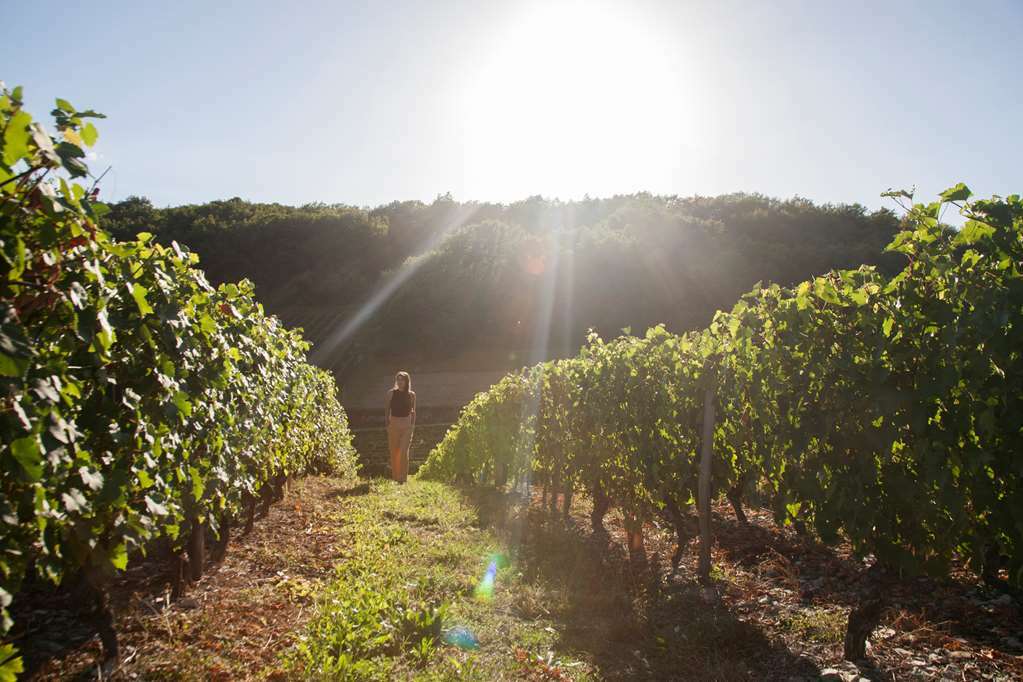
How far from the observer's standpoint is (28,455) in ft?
6.24

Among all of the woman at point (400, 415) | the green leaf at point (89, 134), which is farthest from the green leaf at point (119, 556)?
the woman at point (400, 415)

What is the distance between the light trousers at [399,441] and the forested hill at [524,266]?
26.5 m

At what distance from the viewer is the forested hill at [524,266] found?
40938 mm

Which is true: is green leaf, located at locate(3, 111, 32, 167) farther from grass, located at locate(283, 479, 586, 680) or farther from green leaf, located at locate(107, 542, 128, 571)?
grass, located at locate(283, 479, 586, 680)

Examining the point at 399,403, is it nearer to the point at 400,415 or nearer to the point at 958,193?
the point at 400,415

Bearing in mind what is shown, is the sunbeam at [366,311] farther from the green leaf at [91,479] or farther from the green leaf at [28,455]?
the green leaf at [28,455]

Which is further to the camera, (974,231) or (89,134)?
(974,231)

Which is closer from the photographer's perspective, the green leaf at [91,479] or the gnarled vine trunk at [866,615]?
the green leaf at [91,479]

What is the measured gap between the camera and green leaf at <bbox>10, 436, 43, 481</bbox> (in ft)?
6.16

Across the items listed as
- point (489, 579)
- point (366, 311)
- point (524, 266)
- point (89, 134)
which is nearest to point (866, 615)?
point (489, 579)

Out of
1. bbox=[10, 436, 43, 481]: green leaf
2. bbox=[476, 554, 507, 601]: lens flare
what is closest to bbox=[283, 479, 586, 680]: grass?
bbox=[476, 554, 507, 601]: lens flare

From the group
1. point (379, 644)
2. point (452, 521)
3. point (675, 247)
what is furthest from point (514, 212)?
point (379, 644)

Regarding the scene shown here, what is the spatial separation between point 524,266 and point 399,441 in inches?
1279

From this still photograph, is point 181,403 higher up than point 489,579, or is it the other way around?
point 181,403
